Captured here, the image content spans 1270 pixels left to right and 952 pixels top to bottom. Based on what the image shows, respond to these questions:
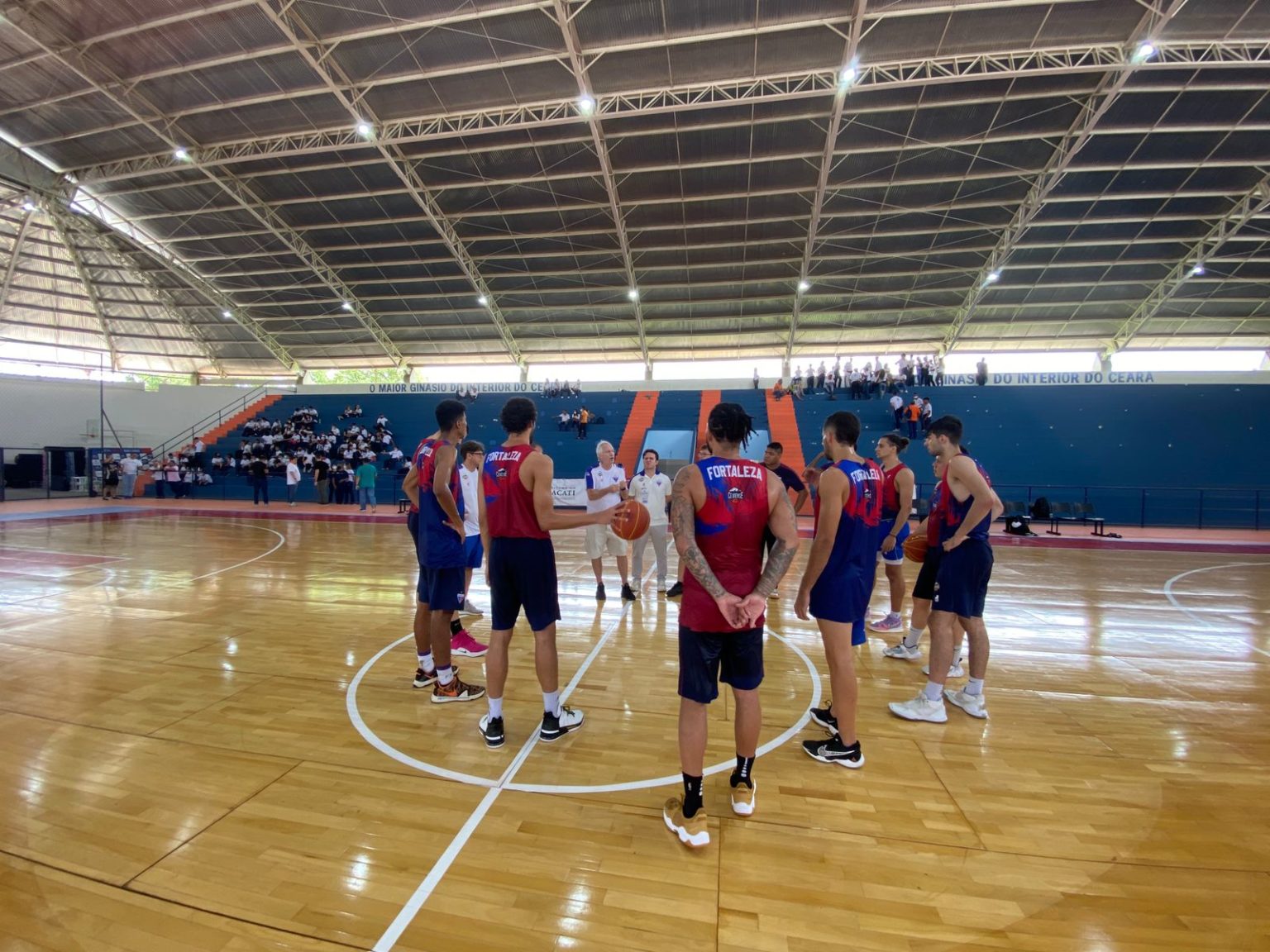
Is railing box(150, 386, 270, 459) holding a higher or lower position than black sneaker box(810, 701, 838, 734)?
higher

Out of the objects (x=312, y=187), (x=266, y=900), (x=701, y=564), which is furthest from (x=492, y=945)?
(x=312, y=187)

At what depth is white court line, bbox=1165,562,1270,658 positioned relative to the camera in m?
6.28

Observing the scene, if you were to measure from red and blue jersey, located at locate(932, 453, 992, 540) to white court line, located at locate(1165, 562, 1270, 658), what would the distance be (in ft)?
14.7

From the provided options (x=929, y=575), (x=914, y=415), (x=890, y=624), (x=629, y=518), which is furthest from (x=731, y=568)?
(x=914, y=415)

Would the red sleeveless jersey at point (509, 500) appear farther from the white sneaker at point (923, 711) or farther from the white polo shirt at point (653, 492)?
the white polo shirt at point (653, 492)

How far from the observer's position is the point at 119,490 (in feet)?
69.8

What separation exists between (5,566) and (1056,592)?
55.0 ft

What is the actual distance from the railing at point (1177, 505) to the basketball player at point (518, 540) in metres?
15.2

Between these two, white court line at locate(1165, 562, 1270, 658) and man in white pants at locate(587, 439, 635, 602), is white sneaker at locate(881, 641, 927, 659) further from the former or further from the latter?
white court line at locate(1165, 562, 1270, 658)

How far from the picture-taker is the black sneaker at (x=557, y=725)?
11.4 ft

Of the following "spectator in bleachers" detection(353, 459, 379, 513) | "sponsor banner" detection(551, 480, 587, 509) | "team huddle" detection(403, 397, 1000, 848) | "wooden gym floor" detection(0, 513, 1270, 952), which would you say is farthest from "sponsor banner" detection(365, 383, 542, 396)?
"team huddle" detection(403, 397, 1000, 848)

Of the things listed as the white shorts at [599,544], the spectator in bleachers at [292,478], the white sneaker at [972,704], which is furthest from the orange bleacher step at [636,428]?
the white sneaker at [972,704]

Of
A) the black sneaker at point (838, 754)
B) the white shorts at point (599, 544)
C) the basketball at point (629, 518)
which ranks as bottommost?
the black sneaker at point (838, 754)

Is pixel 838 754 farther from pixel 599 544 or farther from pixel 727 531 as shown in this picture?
pixel 599 544
